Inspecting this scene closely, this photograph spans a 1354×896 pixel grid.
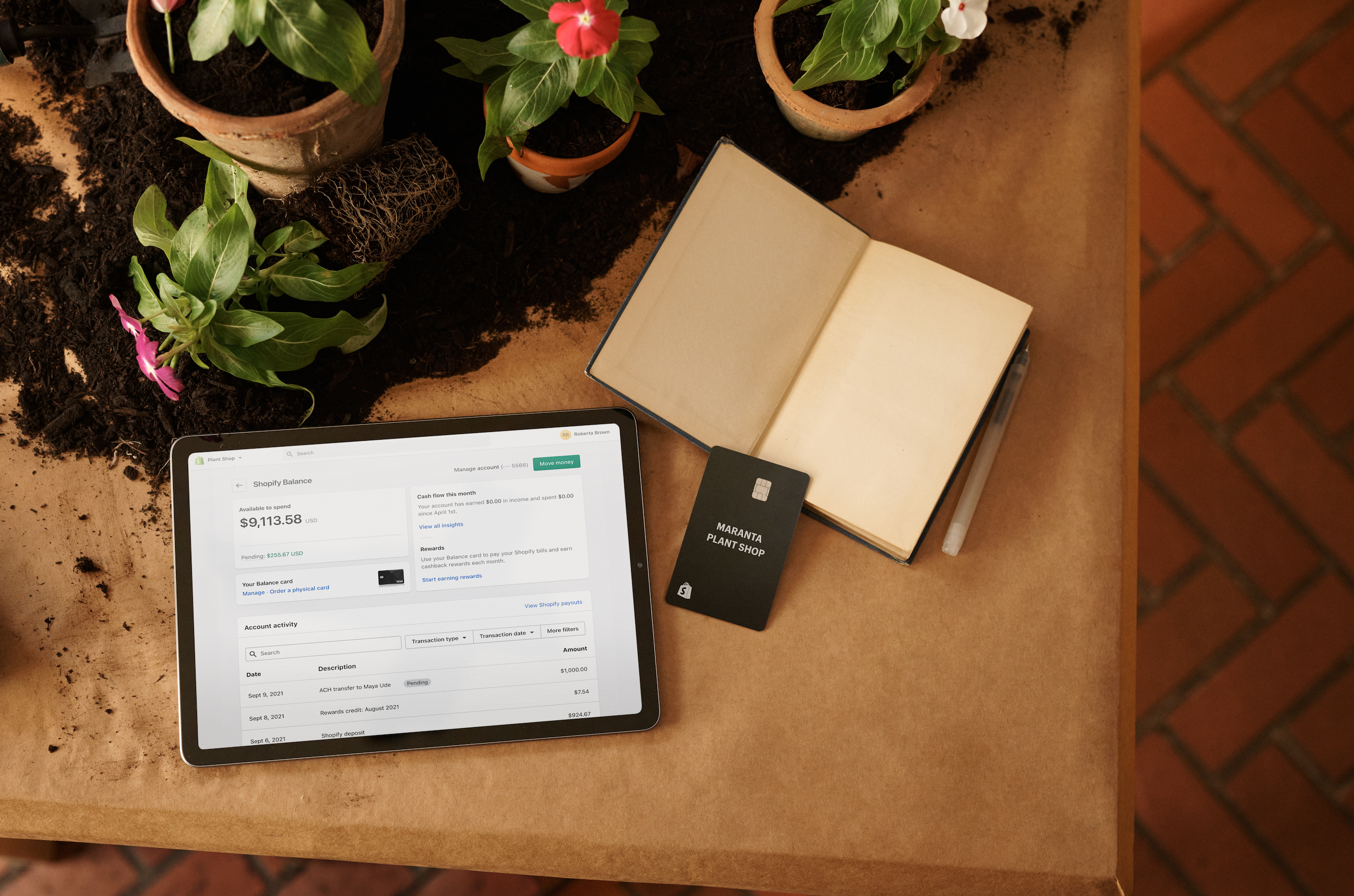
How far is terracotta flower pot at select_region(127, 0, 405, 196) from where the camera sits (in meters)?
0.71

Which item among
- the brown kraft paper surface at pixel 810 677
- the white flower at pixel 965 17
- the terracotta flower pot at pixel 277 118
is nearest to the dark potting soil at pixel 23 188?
the brown kraft paper surface at pixel 810 677

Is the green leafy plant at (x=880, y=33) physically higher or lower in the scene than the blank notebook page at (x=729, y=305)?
higher

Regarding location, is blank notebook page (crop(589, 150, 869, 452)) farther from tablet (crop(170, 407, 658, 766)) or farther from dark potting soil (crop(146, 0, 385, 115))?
dark potting soil (crop(146, 0, 385, 115))

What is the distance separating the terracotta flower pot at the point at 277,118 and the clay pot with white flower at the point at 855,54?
1.29 ft

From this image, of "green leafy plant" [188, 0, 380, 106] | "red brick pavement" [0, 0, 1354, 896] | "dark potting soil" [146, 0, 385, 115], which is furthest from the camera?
"red brick pavement" [0, 0, 1354, 896]

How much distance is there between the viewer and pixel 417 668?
0.90 meters

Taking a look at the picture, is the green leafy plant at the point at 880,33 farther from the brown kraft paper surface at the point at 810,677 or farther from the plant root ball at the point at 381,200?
the plant root ball at the point at 381,200

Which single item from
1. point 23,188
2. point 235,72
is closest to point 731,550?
point 235,72

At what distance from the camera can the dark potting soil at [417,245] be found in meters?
0.92

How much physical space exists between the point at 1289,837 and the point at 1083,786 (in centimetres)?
99

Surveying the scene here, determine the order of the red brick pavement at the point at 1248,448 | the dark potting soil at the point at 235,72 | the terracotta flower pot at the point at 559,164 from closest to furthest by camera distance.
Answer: the dark potting soil at the point at 235,72 < the terracotta flower pot at the point at 559,164 < the red brick pavement at the point at 1248,448

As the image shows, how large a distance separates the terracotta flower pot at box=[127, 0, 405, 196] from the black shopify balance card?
0.50m

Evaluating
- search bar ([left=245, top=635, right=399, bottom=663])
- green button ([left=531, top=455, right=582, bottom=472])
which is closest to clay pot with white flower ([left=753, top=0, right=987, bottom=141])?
green button ([left=531, top=455, right=582, bottom=472])

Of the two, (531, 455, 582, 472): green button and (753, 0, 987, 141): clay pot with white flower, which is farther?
(531, 455, 582, 472): green button
